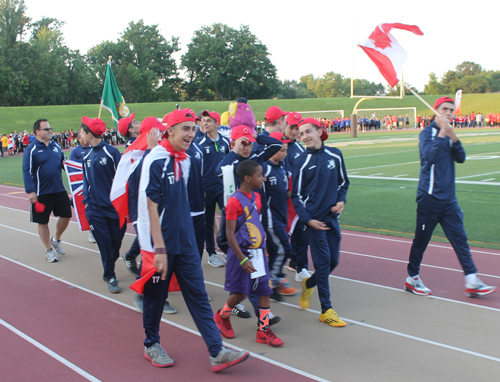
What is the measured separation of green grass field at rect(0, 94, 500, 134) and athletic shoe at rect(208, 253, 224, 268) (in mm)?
51531

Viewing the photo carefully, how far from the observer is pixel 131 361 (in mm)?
4277

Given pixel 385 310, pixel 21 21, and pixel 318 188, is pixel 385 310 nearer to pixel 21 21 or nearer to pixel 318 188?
pixel 318 188

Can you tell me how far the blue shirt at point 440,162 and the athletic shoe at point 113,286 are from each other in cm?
392

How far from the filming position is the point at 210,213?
7.50 metres

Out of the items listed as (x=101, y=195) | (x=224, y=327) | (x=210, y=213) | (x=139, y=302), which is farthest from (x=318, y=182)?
(x=101, y=195)

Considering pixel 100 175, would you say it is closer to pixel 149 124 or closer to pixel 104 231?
pixel 104 231

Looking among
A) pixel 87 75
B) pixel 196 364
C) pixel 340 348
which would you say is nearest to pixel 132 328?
pixel 196 364

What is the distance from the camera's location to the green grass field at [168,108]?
56656 mm

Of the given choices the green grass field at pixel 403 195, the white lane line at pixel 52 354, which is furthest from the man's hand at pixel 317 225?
the green grass field at pixel 403 195

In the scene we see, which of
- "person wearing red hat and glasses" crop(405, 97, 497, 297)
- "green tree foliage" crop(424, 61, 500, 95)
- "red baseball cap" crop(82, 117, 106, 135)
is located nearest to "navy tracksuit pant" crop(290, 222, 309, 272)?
"person wearing red hat and glasses" crop(405, 97, 497, 297)

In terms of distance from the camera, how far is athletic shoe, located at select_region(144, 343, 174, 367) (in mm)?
4125

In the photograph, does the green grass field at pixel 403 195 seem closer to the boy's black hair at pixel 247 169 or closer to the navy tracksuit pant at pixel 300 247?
the navy tracksuit pant at pixel 300 247

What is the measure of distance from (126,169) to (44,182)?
124 inches

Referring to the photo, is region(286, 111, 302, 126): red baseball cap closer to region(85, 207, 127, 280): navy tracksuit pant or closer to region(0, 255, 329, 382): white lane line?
region(85, 207, 127, 280): navy tracksuit pant
